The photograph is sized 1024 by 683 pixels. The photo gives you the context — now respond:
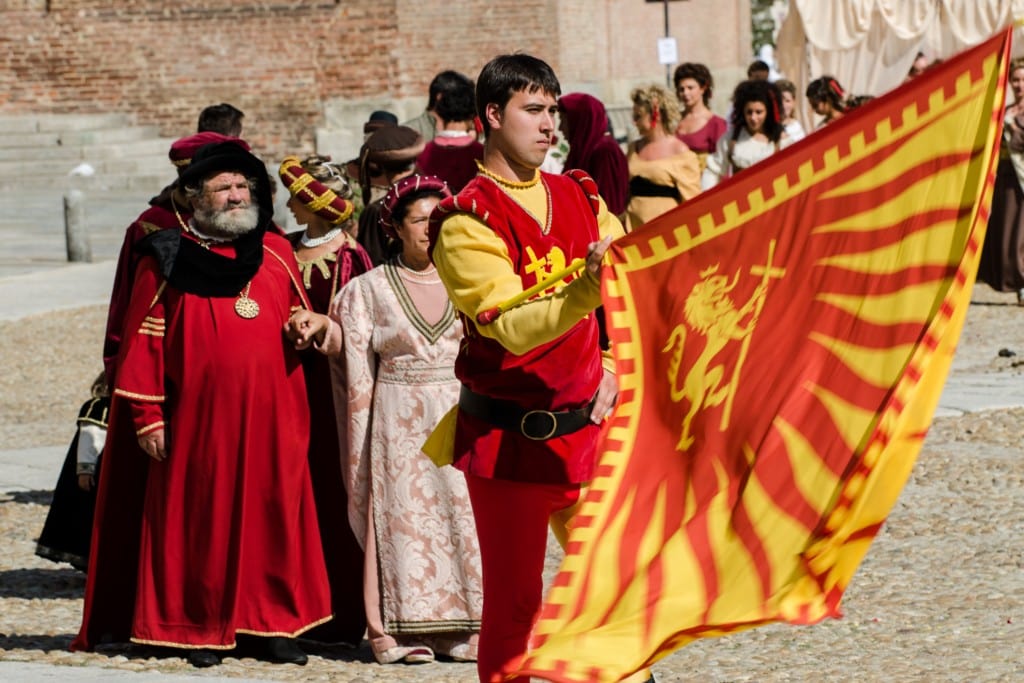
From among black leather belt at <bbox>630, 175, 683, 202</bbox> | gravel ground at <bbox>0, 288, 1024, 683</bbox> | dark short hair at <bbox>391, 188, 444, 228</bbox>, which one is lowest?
gravel ground at <bbox>0, 288, 1024, 683</bbox>

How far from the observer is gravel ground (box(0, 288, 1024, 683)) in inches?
256

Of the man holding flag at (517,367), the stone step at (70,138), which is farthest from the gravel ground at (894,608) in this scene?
the stone step at (70,138)

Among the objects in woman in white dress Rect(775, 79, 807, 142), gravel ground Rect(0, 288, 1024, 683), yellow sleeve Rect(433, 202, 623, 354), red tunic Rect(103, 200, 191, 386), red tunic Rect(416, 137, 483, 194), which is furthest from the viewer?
woman in white dress Rect(775, 79, 807, 142)

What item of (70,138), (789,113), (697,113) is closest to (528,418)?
(697,113)

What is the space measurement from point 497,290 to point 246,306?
216 cm

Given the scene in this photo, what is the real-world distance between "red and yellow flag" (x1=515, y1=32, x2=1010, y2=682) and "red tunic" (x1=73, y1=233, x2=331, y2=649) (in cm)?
238

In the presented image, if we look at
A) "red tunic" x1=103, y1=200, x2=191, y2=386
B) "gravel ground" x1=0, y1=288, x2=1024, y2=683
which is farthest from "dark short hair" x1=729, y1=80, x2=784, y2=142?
"red tunic" x1=103, y1=200, x2=191, y2=386

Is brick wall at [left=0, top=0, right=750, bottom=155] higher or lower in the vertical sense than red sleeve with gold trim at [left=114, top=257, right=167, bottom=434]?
higher

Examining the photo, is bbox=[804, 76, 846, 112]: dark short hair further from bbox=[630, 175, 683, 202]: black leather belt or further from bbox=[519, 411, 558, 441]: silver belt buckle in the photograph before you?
bbox=[519, 411, 558, 441]: silver belt buckle

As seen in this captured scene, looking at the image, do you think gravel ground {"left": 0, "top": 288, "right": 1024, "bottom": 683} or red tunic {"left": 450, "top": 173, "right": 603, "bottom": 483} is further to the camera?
gravel ground {"left": 0, "top": 288, "right": 1024, "bottom": 683}

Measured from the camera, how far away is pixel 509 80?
4.92 metres

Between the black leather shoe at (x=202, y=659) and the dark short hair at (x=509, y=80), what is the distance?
255 cm

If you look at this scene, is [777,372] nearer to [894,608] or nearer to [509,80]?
[509,80]

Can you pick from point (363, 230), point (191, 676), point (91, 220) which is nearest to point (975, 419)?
point (363, 230)
